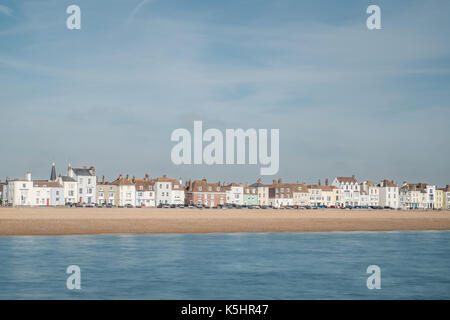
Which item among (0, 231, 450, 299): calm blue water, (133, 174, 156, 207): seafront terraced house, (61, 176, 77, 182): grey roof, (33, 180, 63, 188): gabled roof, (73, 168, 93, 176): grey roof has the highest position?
(73, 168, 93, 176): grey roof

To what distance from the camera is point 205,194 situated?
126 m

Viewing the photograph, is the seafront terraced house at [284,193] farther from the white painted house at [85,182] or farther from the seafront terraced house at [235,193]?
the white painted house at [85,182]

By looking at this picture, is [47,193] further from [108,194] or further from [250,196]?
[250,196]

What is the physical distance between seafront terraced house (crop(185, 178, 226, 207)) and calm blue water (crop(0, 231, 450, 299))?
79.1 m

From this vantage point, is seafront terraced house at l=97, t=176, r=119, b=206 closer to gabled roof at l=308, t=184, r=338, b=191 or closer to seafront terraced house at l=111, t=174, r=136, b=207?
seafront terraced house at l=111, t=174, r=136, b=207

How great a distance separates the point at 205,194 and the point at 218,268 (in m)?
96.4

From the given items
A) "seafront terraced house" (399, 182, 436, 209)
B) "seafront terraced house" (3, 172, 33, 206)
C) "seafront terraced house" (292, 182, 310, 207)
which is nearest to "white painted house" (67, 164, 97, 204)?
"seafront terraced house" (3, 172, 33, 206)

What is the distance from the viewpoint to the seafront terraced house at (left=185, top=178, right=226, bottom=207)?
125m

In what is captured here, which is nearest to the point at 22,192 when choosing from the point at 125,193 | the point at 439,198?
the point at 125,193
